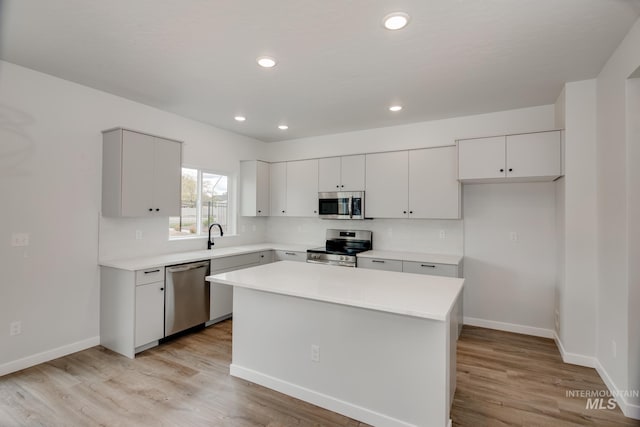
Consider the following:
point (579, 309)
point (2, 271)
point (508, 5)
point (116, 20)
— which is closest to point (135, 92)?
point (116, 20)

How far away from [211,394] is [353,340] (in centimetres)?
123

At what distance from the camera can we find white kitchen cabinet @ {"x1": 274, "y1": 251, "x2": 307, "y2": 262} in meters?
4.68

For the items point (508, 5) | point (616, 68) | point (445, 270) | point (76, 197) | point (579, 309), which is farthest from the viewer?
point (445, 270)

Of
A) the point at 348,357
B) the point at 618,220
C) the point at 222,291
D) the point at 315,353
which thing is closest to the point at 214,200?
the point at 222,291

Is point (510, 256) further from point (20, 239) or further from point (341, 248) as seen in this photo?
point (20, 239)

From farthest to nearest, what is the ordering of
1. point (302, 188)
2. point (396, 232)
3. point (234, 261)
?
point (302, 188)
point (396, 232)
point (234, 261)

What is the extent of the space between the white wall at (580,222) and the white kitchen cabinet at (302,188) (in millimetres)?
3057

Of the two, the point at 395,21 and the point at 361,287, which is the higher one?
the point at 395,21

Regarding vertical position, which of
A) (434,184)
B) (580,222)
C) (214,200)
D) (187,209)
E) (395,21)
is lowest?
(580,222)

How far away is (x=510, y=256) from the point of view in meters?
3.89

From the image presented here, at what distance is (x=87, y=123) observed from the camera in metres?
3.27

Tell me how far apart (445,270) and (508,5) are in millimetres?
2571

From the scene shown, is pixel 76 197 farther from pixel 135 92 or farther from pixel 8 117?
pixel 135 92

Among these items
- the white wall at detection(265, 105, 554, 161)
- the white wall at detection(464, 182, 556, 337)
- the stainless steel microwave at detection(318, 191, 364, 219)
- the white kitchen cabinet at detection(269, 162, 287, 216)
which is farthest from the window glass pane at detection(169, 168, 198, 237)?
the white wall at detection(464, 182, 556, 337)
